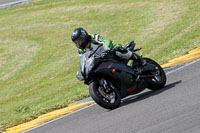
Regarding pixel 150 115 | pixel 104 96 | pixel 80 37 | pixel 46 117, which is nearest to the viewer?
pixel 150 115

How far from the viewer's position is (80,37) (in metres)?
8.58

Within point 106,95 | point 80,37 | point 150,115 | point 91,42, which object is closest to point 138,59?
point 91,42

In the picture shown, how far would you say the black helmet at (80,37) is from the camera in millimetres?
8547

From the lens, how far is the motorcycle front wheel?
8.20 meters

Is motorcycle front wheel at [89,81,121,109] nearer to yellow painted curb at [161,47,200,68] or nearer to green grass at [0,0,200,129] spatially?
green grass at [0,0,200,129]

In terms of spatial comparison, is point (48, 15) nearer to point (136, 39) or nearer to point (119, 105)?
point (136, 39)

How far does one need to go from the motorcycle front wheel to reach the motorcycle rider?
0.47m

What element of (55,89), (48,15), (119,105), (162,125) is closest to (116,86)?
(119,105)

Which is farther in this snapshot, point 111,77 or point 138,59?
point 138,59

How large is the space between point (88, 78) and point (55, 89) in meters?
6.12

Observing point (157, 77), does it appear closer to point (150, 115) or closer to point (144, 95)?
point (144, 95)

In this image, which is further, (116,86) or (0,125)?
(0,125)

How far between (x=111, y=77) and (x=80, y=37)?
38.0 inches

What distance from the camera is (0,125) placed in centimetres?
1009
